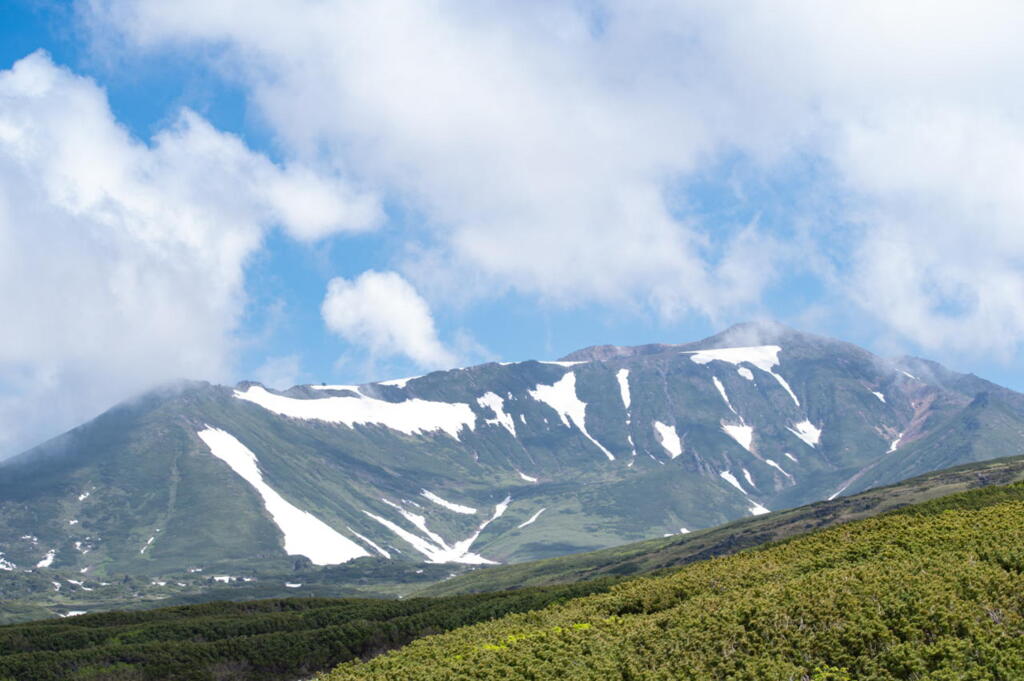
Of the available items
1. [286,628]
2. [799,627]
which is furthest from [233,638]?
[799,627]

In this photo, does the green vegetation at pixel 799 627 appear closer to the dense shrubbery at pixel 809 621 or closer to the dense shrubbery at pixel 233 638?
the dense shrubbery at pixel 809 621

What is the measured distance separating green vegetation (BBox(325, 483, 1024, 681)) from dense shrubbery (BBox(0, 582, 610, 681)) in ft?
145

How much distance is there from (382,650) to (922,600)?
94257 millimetres

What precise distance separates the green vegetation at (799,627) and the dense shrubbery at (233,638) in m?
44.1

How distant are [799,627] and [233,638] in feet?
340

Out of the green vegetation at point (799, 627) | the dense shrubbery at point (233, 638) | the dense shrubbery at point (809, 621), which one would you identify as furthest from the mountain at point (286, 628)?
the green vegetation at point (799, 627)

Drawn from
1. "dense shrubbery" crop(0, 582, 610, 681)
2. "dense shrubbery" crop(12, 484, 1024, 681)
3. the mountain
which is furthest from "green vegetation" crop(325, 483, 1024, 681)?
"dense shrubbery" crop(0, 582, 610, 681)

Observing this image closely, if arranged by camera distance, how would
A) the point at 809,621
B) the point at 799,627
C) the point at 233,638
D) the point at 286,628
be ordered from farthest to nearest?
the point at 286,628 < the point at 233,638 < the point at 809,621 < the point at 799,627

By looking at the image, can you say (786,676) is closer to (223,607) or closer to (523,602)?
(523,602)

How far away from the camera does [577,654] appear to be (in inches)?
2159

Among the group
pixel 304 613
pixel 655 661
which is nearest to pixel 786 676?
pixel 655 661

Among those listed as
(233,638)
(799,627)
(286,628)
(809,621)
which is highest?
(233,638)

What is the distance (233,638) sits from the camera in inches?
5246

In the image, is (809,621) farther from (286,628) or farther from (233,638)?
(286,628)
